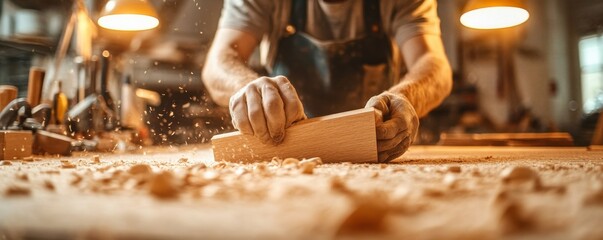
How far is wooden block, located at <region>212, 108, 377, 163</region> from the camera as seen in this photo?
1110mm

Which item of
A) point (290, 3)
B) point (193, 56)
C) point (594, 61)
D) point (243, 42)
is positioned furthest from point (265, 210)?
point (594, 61)

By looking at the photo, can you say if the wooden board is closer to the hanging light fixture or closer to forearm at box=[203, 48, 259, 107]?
the hanging light fixture

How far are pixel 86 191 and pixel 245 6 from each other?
1635 millimetres

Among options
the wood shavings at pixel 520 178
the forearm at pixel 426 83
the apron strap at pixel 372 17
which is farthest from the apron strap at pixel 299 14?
the wood shavings at pixel 520 178

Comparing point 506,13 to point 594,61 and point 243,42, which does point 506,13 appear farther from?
point 594,61

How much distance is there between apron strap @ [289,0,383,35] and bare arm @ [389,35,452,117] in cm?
20

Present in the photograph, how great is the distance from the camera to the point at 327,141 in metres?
1.14

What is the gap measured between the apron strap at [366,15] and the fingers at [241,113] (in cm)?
117

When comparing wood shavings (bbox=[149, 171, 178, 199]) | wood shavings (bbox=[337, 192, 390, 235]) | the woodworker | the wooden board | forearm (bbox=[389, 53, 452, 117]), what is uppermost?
the woodworker

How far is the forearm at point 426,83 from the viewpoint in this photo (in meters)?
1.64

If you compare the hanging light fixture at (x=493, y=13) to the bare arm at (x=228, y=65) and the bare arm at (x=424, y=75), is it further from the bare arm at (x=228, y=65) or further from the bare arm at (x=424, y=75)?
the bare arm at (x=228, y=65)

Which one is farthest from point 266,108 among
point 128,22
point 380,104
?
point 128,22

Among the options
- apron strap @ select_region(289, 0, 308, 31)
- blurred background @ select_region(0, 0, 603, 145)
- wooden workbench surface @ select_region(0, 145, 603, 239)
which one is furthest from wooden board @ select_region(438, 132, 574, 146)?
wooden workbench surface @ select_region(0, 145, 603, 239)

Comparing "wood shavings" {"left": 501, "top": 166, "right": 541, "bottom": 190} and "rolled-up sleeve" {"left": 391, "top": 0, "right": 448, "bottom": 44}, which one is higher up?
"rolled-up sleeve" {"left": 391, "top": 0, "right": 448, "bottom": 44}
